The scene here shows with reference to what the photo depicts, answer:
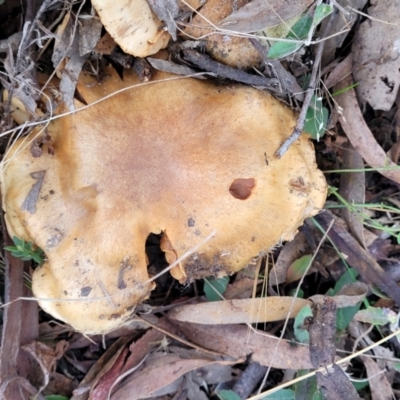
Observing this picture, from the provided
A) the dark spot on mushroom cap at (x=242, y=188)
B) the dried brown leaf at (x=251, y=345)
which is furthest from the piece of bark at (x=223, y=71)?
the dried brown leaf at (x=251, y=345)

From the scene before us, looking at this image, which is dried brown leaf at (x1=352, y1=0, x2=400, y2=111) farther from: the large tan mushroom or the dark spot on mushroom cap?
the dark spot on mushroom cap

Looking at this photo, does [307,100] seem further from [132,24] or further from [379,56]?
[132,24]

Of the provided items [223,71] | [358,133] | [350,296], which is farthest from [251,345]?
[223,71]

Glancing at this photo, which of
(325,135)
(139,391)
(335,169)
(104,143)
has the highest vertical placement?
(104,143)

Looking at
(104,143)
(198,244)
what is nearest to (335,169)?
(198,244)

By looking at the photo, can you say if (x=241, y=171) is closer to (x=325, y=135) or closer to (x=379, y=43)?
(x=325, y=135)

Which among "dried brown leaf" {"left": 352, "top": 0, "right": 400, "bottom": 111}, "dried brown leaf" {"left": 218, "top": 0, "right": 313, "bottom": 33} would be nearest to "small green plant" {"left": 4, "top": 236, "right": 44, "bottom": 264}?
"dried brown leaf" {"left": 218, "top": 0, "right": 313, "bottom": 33}
